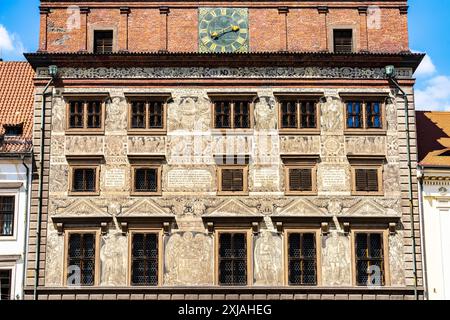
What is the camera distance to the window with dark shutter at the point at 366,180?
26.1m

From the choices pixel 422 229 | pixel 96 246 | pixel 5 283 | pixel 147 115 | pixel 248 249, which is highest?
pixel 147 115

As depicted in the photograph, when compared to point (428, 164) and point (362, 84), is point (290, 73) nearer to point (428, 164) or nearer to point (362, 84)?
point (362, 84)

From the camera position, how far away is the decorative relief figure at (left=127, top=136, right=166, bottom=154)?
26.3 metres

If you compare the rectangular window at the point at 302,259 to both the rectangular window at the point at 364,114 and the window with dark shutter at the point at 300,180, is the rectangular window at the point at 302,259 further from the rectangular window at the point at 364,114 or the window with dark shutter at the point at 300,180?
the rectangular window at the point at 364,114

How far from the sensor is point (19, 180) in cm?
2619

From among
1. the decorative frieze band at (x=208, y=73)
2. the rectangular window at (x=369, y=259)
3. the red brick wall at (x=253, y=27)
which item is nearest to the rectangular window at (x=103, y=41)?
the red brick wall at (x=253, y=27)

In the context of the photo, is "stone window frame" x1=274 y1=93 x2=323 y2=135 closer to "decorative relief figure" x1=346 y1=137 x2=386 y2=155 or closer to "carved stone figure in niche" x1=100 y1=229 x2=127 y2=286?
"decorative relief figure" x1=346 y1=137 x2=386 y2=155

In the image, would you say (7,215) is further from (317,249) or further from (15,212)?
(317,249)

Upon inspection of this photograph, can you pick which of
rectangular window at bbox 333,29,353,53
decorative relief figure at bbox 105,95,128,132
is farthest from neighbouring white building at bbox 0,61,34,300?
rectangular window at bbox 333,29,353,53

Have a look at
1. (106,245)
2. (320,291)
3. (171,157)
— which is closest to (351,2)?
(171,157)

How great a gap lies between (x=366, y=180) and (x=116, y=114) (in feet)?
27.9

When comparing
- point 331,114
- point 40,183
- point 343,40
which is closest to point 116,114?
point 40,183

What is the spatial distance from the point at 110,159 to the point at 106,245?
282cm

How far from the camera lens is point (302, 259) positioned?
2556 centimetres
